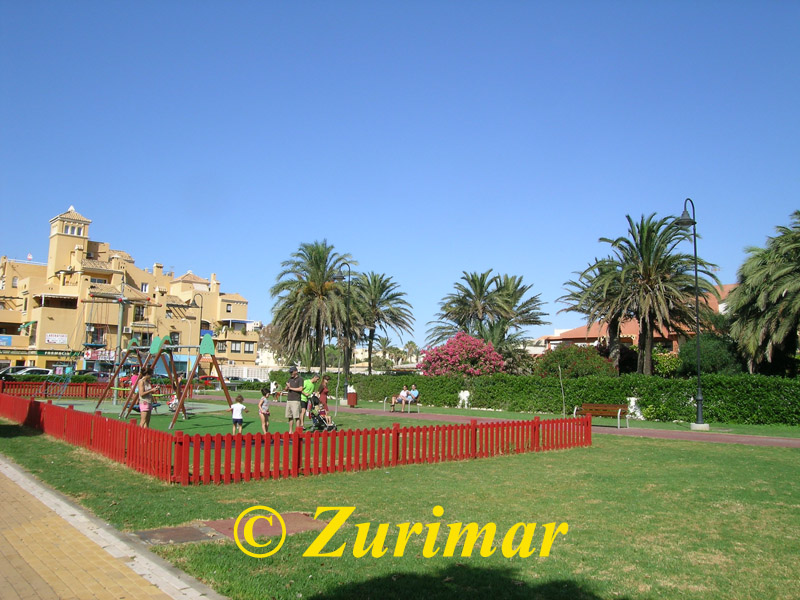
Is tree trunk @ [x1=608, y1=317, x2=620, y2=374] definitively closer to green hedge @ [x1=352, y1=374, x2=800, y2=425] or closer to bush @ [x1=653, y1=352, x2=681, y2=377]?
green hedge @ [x1=352, y1=374, x2=800, y2=425]

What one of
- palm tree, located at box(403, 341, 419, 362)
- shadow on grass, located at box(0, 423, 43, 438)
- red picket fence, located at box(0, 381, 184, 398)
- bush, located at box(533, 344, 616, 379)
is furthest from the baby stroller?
palm tree, located at box(403, 341, 419, 362)

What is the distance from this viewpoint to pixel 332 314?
4572 cm

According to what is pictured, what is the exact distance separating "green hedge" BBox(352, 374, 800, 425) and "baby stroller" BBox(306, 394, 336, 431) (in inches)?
687

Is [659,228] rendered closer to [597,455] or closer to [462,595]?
[597,455]

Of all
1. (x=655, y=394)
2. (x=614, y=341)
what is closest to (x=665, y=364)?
(x=614, y=341)

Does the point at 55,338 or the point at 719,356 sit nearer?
the point at 719,356

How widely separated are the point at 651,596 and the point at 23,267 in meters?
83.0

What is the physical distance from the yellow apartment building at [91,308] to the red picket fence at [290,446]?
133 ft

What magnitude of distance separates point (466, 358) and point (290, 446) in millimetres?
33011

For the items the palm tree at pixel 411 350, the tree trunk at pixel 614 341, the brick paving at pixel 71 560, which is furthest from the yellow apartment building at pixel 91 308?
the palm tree at pixel 411 350

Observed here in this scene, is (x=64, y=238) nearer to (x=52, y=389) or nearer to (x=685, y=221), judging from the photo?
(x=52, y=389)

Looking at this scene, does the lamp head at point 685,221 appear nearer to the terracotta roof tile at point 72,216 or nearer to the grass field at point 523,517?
the grass field at point 523,517

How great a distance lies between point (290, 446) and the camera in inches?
478

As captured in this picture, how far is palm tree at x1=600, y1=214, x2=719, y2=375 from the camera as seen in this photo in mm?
36094
